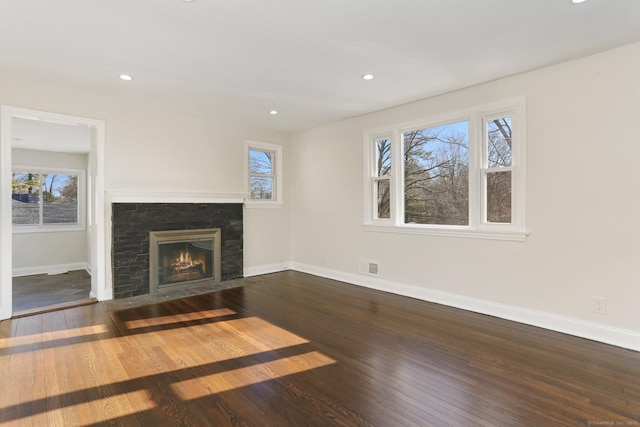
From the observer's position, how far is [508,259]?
144 inches

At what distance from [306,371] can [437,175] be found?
9.87 ft

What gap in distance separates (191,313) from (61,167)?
5.22 metres

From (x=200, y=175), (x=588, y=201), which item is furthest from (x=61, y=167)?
(x=588, y=201)

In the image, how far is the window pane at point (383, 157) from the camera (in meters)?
4.93

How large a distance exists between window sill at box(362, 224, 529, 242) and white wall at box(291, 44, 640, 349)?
70 mm

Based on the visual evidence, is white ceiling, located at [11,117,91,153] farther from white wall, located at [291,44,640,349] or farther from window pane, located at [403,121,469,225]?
white wall, located at [291,44,640,349]

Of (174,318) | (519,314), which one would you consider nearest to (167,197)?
(174,318)

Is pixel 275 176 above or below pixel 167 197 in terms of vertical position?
above

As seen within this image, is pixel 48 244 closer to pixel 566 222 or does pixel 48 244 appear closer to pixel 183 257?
pixel 183 257

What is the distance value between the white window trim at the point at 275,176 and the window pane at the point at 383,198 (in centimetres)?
204

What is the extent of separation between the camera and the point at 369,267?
16.7ft

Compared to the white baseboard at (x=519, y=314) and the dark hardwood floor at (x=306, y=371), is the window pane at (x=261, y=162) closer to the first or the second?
the white baseboard at (x=519, y=314)

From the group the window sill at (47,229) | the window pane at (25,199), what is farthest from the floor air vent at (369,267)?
the window pane at (25,199)

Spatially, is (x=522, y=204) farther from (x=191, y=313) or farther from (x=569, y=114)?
(x=191, y=313)
